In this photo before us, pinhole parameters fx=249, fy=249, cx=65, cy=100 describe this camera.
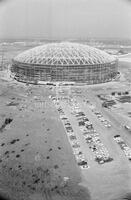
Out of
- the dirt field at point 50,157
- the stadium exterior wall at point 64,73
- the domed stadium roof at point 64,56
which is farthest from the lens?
the domed stadium roof at point 64,56

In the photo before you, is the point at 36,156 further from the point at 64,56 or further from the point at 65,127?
the point at 64,56

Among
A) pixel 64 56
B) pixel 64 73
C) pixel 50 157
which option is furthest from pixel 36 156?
pixel 64 56

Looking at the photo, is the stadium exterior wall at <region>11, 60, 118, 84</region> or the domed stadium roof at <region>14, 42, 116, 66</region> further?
the domed stadium roof at <region>14, 42, 116, 66</region>

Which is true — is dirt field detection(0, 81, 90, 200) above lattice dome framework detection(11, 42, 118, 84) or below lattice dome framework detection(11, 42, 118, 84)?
below

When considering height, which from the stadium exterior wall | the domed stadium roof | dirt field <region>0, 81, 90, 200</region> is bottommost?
dirt field <region>0, 81, 90, 200</region>

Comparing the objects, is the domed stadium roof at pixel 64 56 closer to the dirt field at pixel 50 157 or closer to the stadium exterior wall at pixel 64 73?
the stadium exterior wall at pixel 64 73

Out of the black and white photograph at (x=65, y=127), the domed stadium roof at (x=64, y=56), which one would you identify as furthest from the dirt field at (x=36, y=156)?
the domed stadium roof at (x=64, y=56)

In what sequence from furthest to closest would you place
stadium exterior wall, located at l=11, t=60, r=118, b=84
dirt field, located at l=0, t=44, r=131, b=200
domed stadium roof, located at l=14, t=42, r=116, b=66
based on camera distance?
domed stadium roof, located at l=14, t=42, r=116, b=66 → stadium exterior wall, located at l=11, t=60, r=118, b=84 → dirt field, located at l=0, t=44, r=131, b=200

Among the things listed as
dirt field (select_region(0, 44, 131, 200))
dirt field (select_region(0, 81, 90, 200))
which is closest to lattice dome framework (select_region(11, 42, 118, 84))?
dirt field (select_region(0, 44, 131, 200))

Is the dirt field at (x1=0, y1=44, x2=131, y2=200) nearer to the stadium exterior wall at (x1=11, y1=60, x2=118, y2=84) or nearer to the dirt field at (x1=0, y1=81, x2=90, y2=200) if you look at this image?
the dirt field at (x1=0, y1=81, x2=90, y2=200)
